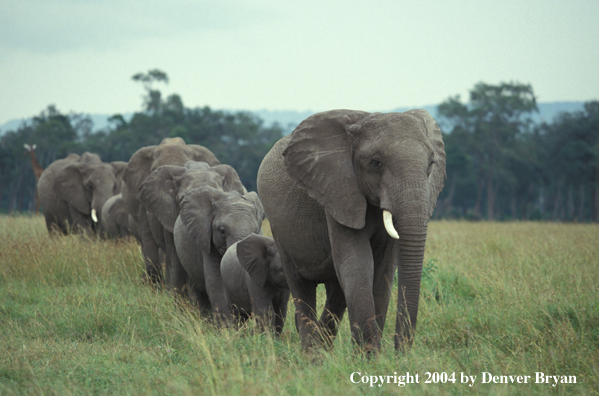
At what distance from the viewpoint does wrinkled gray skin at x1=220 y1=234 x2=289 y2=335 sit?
6.14m

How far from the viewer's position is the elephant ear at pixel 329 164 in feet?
14.7

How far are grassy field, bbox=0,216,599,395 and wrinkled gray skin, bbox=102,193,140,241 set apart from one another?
1826 millimetres

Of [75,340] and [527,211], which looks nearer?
[75,340]

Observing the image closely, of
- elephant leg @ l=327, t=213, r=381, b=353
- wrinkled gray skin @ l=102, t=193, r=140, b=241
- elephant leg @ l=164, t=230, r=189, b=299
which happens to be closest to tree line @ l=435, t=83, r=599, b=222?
wrinkled gray skin @ l=102, t=193, r=140, b=241

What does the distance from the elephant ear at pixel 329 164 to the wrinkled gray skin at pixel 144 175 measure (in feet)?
13.8

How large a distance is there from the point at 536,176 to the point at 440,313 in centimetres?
5209

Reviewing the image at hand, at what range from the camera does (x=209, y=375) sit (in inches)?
164

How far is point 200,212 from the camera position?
277 inches

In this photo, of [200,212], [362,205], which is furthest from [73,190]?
[362,205]

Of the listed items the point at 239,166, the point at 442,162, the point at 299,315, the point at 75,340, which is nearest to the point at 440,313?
the point at 299,315

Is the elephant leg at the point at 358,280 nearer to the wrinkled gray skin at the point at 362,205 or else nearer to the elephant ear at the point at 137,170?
the wrinkled gray skin at the point at 362,205

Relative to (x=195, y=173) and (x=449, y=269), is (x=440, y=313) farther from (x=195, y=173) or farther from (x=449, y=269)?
(x=195, y=173)

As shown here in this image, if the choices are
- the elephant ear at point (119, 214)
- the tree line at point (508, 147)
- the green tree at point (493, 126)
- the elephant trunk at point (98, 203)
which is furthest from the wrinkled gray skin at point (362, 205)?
the green tree at point (493, 126)

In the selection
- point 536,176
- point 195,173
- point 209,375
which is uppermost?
point 195,173
